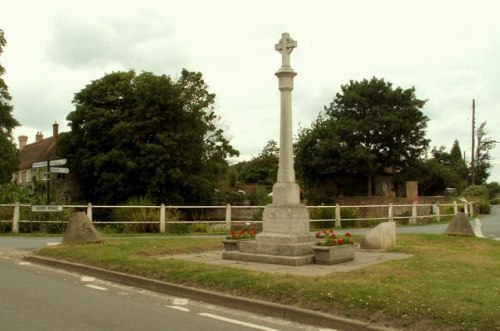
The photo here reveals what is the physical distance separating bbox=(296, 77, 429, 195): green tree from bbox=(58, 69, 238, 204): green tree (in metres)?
9.30

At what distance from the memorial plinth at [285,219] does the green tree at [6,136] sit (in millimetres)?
33244

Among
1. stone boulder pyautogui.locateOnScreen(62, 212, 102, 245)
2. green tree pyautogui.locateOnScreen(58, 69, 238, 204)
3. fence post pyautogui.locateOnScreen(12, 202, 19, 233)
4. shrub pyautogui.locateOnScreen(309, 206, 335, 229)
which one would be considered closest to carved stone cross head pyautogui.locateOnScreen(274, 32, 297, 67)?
stone boulder pyautogui.locateOnScreen(62, 212, 102, 245)

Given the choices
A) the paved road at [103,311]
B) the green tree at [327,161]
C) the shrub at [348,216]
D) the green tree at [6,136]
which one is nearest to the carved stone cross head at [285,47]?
the paved road at [103,311]

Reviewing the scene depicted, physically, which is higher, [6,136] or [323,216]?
[6,136]

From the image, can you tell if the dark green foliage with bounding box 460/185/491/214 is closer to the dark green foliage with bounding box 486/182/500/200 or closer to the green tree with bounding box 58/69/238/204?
the green tree with bounding box 58/69/238/204

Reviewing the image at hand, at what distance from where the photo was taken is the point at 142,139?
4122cm

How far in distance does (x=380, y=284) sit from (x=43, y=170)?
49147mm

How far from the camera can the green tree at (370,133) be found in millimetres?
42688

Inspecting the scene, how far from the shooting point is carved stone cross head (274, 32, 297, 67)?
41.4 ft

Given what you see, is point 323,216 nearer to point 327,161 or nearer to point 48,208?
point 48,208

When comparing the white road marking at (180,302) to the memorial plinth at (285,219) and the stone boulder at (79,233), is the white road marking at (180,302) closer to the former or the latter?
the memorial plinth at (285,219)

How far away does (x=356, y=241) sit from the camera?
16234mm

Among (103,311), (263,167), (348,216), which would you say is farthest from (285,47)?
(263,167)

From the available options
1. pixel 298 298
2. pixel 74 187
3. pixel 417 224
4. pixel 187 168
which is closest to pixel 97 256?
pixel 298 298
